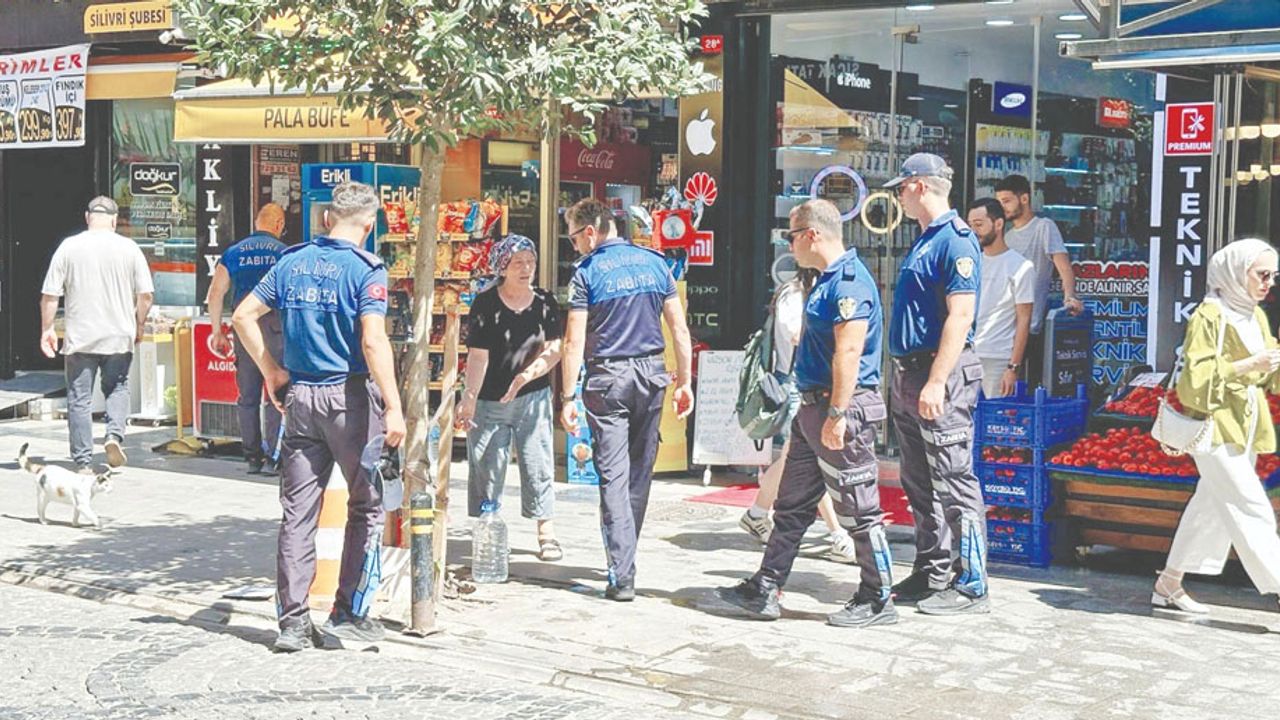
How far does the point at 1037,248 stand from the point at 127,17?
8.83m

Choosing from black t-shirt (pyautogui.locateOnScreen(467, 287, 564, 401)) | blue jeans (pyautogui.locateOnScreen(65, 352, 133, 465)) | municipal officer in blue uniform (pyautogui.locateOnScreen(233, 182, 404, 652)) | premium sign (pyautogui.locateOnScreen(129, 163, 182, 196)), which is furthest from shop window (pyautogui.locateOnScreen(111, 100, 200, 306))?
municipal officer in blue uniform (pyautogui.locateOnScreen(233, 182, 404, 652))

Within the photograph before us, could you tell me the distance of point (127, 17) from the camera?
1546 centimetres

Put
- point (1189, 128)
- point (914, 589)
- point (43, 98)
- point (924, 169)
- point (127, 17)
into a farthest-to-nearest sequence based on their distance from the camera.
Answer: point (43, 98) < point (127, 17) < point (1189, 128) < point (914, 589) < point (924, 169)

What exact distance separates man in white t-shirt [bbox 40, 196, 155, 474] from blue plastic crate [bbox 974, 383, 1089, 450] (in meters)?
6.49

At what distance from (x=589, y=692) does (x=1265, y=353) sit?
3589 mm

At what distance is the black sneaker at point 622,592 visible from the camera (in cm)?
857

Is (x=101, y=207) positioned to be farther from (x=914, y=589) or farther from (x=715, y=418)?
(x=914, y=589)

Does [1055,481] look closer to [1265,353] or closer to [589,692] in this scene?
A: [1265,353]

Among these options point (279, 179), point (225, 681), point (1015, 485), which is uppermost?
point (279, 179)

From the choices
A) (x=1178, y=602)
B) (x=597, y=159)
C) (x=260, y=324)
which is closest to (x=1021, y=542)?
(x=1178, y=602)

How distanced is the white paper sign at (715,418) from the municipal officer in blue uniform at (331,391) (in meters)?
4.72

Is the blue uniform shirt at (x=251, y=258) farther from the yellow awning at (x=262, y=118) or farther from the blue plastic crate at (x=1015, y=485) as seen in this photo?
the blue plastic crate at (x=1015, y=485)

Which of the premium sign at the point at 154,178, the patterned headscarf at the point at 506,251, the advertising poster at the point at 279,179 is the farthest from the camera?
the premium sign at the point at 154,178

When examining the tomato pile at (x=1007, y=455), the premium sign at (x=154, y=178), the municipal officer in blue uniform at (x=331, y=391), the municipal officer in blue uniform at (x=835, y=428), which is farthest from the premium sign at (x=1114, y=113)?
the premium sign at (x=154, y=178)
